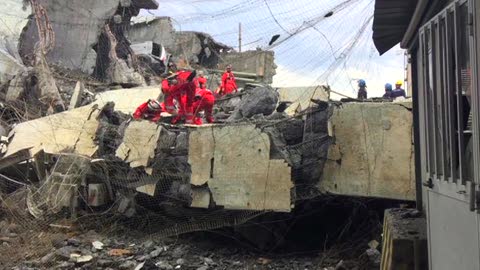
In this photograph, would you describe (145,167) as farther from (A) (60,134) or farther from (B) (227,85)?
(B) (227,85)

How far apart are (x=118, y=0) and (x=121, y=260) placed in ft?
44.3

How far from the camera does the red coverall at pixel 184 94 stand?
9.52 m

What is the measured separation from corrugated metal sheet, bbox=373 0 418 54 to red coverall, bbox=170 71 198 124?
4.65m

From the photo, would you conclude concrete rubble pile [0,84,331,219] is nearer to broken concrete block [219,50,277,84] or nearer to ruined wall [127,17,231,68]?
broken concrete block [219,50,277,84]

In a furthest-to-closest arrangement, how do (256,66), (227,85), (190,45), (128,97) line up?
(190,45) < (256,66) < (227,85) < (128,97)

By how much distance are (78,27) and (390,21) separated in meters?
16.0

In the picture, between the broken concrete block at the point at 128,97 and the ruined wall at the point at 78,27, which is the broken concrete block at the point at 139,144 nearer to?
the broken concrete block at the point at 128,97

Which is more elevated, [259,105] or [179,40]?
[179,40]

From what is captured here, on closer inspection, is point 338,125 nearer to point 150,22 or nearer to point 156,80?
point 156,80

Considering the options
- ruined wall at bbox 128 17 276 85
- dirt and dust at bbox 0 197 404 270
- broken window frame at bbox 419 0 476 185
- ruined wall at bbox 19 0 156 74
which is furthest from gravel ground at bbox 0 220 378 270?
ruined wall at bbox 128 17 276 85

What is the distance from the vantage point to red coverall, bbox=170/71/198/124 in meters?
9.52

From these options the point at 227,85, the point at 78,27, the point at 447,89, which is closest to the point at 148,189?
the point at 227,85

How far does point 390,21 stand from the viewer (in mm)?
4676

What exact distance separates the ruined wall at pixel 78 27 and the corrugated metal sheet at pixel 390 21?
579 inches
